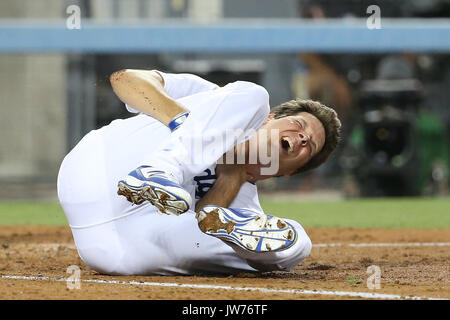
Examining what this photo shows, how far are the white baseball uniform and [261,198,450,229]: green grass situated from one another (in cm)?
509

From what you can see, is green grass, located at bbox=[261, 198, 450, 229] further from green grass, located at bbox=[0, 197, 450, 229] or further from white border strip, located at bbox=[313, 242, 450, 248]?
white border strip, located at bbox=[313, 242, 450, 248]

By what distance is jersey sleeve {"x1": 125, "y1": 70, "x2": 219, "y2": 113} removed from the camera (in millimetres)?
4383

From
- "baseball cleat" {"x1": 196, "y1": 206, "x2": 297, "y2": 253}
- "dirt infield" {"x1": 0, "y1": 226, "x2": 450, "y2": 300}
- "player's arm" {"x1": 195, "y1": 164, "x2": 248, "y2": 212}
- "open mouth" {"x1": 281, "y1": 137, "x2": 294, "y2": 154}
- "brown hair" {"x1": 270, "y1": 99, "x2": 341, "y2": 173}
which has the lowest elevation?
"dirt infield" {"x1": 0, "y1": 226, "x2": 450, "y2": 300}

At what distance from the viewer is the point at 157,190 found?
3.52 meters

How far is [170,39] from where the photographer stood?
1612cm

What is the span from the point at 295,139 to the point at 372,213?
7337 millimetres

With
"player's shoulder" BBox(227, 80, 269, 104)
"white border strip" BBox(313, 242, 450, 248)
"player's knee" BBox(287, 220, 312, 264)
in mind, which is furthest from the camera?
"white border strip" BBox(313, 242, 450, 248)

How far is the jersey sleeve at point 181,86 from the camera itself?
14.4ft

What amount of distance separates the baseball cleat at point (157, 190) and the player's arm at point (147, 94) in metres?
0.48

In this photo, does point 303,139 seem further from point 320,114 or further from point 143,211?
point 143,211

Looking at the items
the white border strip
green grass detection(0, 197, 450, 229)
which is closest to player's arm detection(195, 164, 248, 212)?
the white border strip

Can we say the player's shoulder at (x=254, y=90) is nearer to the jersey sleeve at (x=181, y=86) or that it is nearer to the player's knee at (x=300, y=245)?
the jersey sleeve at (x=181, y=86)

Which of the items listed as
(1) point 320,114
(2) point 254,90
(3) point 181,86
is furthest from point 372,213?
(2) point 254,90
